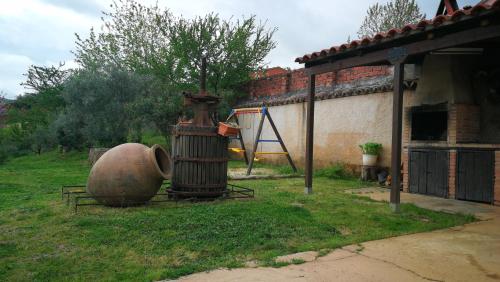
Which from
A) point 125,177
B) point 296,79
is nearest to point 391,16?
point 296,79

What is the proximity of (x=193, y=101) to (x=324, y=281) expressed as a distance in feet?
14.6

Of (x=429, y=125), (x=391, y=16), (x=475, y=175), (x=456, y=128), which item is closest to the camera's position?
(x=475, y=175)

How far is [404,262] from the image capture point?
3.54m

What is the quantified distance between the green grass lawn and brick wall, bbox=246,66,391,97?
5584 mm

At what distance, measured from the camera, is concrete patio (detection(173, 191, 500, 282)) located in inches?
124

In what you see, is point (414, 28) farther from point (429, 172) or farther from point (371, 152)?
point (371, 152)

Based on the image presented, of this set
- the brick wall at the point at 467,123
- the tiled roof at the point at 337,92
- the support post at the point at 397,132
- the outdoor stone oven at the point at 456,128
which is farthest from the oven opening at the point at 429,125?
the support post at the point at 397,132

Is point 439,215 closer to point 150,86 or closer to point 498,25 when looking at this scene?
point 498,25

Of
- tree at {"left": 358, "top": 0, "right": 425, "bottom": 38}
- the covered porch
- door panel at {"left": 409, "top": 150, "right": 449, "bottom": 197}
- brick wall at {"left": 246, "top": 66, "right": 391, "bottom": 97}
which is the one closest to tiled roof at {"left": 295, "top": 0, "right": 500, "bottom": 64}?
the covered porch

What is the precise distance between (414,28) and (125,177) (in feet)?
15.3

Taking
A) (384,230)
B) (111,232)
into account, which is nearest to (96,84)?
(111,232)

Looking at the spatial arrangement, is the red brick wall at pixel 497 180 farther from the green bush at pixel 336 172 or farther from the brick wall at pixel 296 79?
the brick wall at pixel 296 79

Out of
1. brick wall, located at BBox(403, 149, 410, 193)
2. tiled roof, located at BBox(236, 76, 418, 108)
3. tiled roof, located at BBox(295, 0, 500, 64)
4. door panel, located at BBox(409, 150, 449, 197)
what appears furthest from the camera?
tiled roof, located at BBox(236, 76, 418, 108)

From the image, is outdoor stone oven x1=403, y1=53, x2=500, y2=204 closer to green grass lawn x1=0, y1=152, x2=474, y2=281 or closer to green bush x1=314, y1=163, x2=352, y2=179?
green grass lawn x1=0, y1=152, x2=474, y2=281
